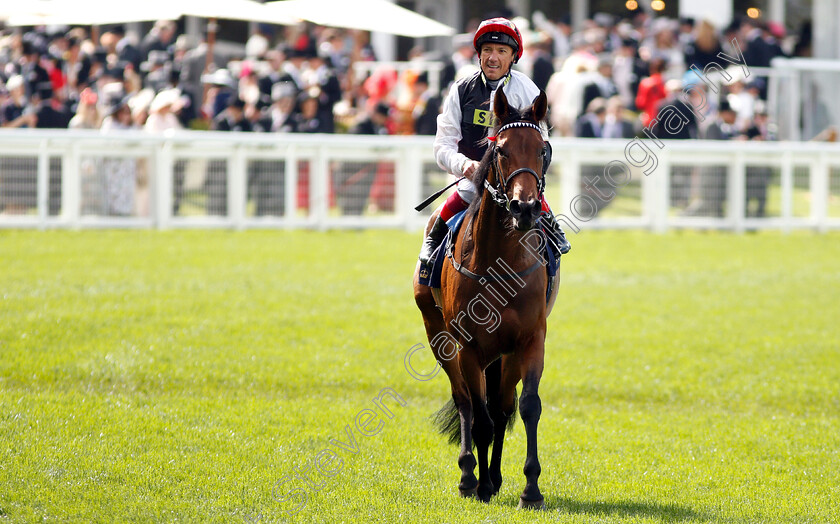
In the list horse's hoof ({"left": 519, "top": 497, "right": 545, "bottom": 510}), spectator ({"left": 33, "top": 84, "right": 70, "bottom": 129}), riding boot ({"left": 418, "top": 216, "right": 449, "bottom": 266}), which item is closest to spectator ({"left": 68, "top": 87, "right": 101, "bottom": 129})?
spectator ({"left": 33, "top": 84, "right": 70, "bottom": 129})

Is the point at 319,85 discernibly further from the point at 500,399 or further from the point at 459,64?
the point at 500,399

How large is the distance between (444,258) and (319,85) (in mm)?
12137

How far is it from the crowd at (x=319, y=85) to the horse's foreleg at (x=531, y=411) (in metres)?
12.0

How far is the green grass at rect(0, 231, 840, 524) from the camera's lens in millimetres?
5141

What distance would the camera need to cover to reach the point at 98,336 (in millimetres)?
8633

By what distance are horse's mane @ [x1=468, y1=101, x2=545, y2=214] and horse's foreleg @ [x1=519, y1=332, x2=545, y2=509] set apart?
773 millimetres

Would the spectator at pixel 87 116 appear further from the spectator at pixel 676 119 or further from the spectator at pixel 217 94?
the spectator at pixel 676 119

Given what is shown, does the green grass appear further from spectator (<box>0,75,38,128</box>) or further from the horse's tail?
spectator (<box>0,75,38,128</box>)

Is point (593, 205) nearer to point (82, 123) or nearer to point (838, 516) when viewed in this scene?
point (82, 123)

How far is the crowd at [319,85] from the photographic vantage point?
54.9 ft

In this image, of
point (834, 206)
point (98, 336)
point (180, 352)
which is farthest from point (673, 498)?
point (834, 206)

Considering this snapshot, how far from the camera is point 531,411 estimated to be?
5.03 m

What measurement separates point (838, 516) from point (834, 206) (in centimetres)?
1333

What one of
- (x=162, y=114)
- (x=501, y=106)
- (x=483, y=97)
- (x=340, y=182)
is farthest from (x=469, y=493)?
(x=162, y=114)
